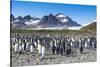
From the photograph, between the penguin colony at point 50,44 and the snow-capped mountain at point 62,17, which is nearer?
the penguin colony at point 50,44

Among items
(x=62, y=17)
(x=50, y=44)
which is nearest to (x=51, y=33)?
(x=50, y=44)

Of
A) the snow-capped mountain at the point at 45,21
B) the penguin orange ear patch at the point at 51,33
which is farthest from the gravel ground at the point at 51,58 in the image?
the snow-capped mountain at the point at 45,21

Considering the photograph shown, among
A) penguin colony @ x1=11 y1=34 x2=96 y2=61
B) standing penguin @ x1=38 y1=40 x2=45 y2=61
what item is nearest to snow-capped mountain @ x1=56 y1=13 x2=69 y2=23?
penguin colony @ x1=11 y1=34 x2=96 y2=61

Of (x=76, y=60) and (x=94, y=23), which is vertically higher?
(x=94, y=23)

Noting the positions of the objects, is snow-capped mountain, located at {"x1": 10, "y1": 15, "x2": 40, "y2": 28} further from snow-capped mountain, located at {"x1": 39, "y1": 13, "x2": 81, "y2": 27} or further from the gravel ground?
the gravel ground

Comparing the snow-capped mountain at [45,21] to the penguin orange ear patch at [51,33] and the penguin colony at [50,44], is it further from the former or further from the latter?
the penguin colony at [50,44]

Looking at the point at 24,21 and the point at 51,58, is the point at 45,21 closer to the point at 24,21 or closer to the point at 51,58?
the point at 24,21
